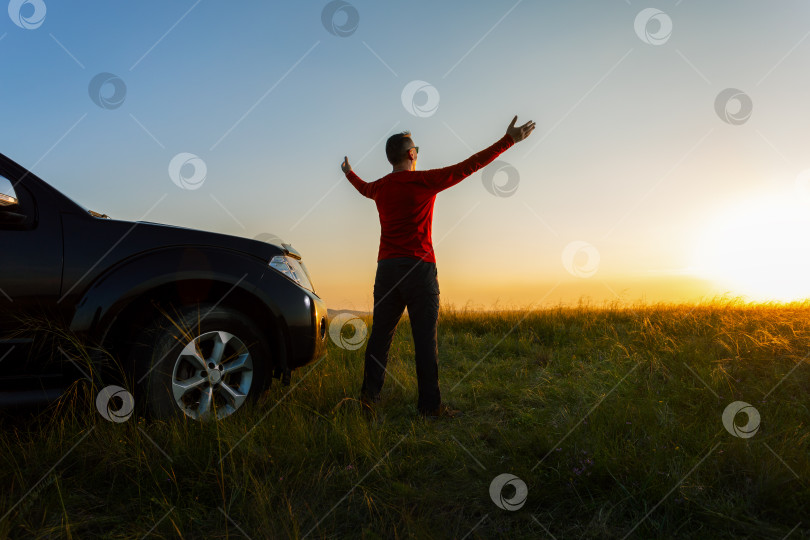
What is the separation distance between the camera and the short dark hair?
3.73 m

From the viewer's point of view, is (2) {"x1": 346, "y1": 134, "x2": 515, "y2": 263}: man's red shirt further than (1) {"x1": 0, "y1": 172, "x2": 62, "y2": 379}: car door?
Yes

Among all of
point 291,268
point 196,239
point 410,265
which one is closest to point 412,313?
point 410,265

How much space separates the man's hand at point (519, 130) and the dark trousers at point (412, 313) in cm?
107

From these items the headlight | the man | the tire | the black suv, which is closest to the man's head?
the man

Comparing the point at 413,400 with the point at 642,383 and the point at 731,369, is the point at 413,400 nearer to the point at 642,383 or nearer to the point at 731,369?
the point at 642,383

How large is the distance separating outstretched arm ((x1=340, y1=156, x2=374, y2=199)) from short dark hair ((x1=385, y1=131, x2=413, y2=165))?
14.2 inches

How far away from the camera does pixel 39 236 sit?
2.76 m

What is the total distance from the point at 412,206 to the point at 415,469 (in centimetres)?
183

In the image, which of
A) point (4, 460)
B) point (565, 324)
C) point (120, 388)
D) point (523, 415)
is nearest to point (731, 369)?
point (523, 415)

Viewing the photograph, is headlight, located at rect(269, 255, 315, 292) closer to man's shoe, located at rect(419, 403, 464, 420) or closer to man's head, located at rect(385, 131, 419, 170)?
man's head, located at rect(385, 131, 419, 170)

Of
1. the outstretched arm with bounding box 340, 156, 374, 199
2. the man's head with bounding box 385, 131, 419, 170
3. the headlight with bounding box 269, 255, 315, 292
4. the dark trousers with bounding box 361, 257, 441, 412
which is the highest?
the man's head with bounding box 385, 131, 419, 170

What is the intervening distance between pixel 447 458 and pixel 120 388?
1904 mm

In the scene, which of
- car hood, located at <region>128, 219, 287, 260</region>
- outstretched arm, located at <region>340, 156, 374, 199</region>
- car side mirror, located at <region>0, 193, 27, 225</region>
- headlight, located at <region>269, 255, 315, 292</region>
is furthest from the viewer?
outstretched arm, located at <region>340, 156, 374, 199</region>

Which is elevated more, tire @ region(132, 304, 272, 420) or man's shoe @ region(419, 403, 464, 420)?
man's shoe @ region(419, 403, 464, 420)
